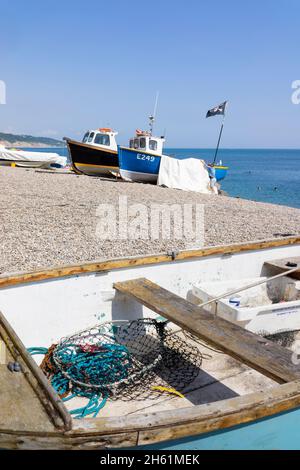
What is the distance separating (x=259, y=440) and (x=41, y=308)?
2.26 metres

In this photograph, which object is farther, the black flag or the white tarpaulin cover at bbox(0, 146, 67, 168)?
the white tarpaulin cover at bbox(0, 146, 67, 168)

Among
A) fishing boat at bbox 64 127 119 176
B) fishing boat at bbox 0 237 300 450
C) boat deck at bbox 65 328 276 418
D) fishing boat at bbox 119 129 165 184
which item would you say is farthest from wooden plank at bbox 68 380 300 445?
fishing boat at bbox 64 127 119 176

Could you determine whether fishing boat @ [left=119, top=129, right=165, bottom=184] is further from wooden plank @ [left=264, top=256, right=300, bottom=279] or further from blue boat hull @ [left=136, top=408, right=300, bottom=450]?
blue boat hull @ [left=136, top=408, right=300, bottom=450]

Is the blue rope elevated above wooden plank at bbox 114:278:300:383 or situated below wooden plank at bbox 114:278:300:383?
below

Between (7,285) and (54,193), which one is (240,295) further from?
(54,193)

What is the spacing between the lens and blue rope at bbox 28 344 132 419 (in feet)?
11.0

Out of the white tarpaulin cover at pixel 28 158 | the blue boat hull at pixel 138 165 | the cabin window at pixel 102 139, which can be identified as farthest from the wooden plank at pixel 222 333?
the white tarpaulin cover at pixel 28 158

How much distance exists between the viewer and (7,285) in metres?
3.50

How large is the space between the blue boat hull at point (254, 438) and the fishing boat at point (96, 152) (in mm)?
21217

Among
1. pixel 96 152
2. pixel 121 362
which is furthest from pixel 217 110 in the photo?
pixel 121 362

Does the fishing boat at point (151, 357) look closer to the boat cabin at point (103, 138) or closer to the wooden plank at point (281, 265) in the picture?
the wooden plank at point (281, 265)

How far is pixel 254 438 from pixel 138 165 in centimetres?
2031

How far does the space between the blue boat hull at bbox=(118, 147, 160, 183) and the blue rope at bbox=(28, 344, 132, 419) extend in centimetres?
1814
